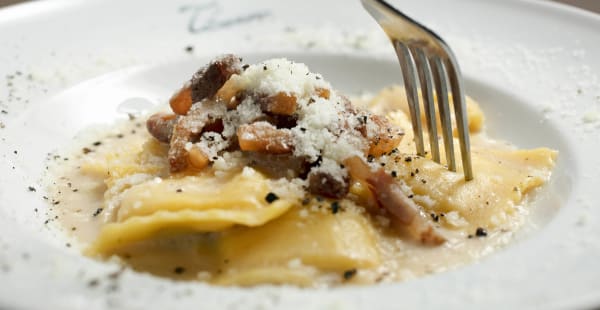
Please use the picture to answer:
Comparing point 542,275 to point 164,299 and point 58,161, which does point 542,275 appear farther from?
point 58,161

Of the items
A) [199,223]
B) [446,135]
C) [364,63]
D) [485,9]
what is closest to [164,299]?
[199,223]

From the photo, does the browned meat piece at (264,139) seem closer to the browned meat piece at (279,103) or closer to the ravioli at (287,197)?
the ravioli at (287,197)

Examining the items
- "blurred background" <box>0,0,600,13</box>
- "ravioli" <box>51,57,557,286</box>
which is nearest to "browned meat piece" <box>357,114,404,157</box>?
"ravioli" <box>51,57,557,286</box>

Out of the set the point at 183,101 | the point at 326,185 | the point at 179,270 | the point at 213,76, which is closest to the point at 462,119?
the point at 326,185

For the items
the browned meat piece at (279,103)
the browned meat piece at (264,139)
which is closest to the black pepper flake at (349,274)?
the browned meat piece at (264,139)

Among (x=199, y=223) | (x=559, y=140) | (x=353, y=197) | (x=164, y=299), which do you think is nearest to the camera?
(x=164, y=299)

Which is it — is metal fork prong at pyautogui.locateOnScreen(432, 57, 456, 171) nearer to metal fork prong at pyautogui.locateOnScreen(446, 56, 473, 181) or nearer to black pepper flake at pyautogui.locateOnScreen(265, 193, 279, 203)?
metal fork prong at pyautogui.locateOnScreen(446, 56, 473, 181)
